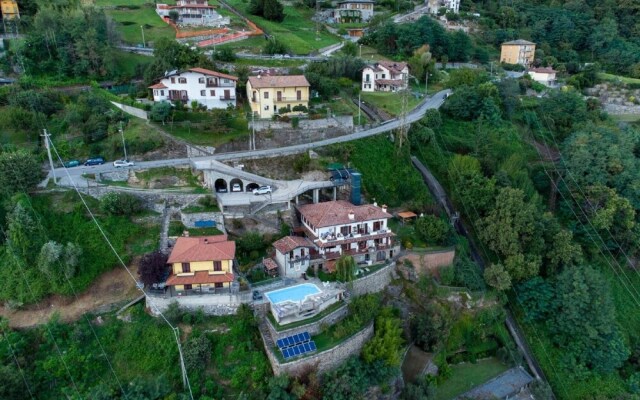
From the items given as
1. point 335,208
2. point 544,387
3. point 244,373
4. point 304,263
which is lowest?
point 544,387

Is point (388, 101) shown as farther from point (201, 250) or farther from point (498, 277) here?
point (201, 250)

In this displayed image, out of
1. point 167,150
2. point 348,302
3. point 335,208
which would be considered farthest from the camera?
point 167,150

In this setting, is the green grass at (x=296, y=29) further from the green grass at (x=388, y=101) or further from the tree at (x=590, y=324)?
the tree at (x=590, y=324)

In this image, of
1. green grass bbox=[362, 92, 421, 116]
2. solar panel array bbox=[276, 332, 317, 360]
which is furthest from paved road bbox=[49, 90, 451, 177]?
solar panel array bbox=[276, 332, 317, 360]

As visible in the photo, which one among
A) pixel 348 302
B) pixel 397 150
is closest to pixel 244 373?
pixel 348 302

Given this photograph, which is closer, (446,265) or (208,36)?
(446,265)

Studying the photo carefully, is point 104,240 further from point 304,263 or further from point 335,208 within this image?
point 335,208

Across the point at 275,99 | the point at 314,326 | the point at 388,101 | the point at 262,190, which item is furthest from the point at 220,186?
the point at 388,101

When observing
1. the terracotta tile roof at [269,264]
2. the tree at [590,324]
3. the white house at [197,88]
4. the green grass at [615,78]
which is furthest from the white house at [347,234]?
the green grass at [615,78]
